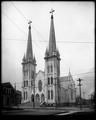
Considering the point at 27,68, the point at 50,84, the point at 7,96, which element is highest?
the point at 27,68

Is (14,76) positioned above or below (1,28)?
below

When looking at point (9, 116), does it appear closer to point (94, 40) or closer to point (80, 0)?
point (94, 40)

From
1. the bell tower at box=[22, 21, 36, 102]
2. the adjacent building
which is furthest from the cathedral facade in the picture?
the adjacent building

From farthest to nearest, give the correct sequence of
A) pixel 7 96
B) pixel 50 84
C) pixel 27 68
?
pixel 50 84 < pixel 27 68 < pixel 7 96

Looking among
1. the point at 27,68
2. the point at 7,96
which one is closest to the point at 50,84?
the point at 27,68

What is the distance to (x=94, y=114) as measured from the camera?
120 inches

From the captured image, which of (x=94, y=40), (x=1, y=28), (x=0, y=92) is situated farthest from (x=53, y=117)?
(x=1, y=28)

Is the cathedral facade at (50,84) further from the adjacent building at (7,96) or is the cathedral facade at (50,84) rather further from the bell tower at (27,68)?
the adjacent building at (7,96)

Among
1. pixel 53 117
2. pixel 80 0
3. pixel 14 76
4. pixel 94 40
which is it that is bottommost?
pixel 53 117

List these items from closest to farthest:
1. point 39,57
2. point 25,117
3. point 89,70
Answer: point 25,117, point 89,70, point 39,57

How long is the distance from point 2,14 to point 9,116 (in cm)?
176

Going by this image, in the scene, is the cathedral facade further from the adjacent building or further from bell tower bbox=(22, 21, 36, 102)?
the adjacent building

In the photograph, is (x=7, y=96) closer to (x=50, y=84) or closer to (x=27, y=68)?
(x=27, y=68)

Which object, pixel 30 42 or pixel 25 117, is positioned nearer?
pixel 25 117
